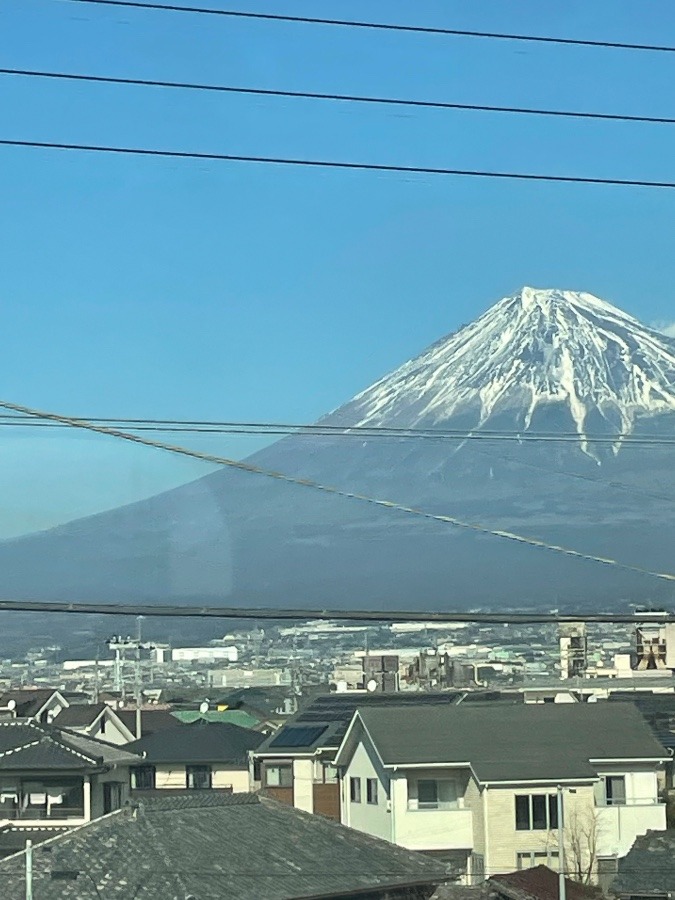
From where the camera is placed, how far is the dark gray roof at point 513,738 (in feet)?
69.9

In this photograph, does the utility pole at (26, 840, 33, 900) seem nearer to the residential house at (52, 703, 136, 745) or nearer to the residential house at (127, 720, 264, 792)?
the residential house at (127, 720, 264, 792)

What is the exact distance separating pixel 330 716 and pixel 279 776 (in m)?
3.04

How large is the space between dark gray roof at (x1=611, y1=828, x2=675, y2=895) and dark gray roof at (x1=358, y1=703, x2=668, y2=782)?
14.5 feet

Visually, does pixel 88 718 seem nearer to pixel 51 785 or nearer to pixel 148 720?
pixel 148 720

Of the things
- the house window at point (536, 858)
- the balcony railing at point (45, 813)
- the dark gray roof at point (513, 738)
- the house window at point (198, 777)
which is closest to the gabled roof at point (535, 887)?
the house window at point (536, 858)

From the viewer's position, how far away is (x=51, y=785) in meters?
17.9

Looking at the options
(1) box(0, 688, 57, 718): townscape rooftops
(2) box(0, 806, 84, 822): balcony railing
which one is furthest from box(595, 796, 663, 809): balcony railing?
(1) box(0, 688, 57, 718): townscape rooftops

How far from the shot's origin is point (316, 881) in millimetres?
12711

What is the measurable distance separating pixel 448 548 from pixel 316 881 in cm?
529

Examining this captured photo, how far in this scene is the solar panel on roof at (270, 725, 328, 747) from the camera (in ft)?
82.5

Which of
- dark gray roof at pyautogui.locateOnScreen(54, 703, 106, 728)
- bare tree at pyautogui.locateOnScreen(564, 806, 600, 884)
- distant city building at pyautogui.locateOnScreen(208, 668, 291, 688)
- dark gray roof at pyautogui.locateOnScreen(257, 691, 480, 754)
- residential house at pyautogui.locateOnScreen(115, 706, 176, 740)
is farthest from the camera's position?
distant city building at pyautogui.locateOnScreen(208, 668, 291, 688)

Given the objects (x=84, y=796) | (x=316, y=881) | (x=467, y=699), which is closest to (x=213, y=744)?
(x=467, y=699)

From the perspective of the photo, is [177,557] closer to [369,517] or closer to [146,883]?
[369,517]

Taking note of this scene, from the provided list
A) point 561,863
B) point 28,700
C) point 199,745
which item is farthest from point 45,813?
point 28,700
